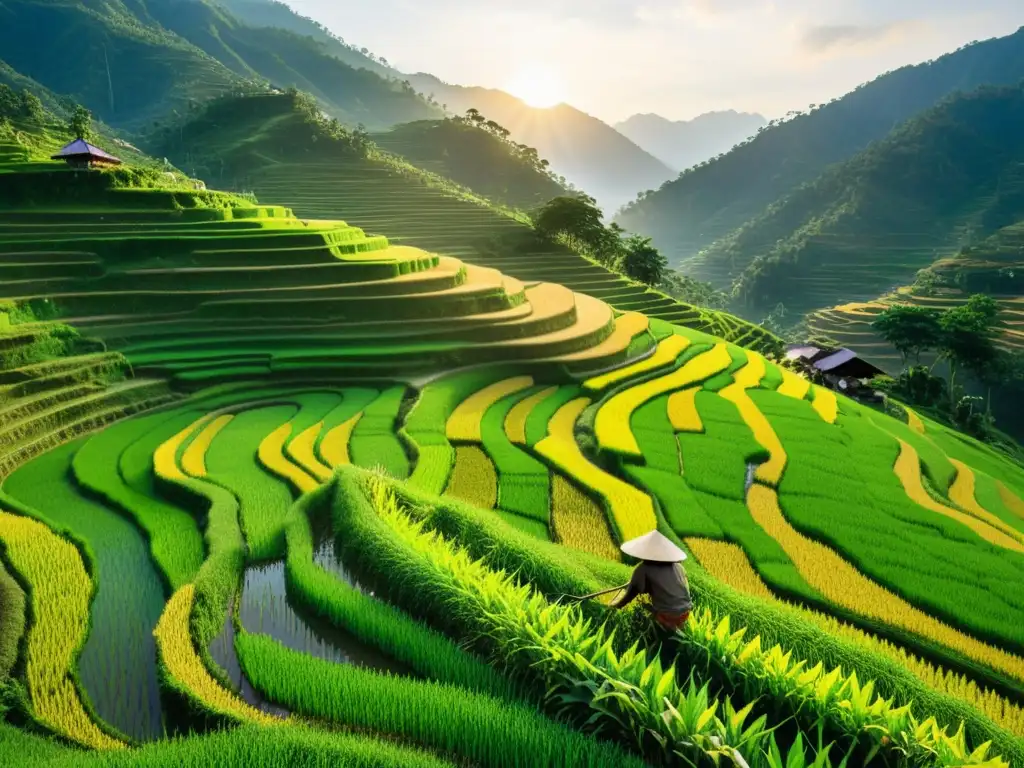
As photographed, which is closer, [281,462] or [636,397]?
[281,462]

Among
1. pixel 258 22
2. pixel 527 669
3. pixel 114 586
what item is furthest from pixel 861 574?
pixel 258 22

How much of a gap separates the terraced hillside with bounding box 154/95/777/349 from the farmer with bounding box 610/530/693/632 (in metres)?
27.6

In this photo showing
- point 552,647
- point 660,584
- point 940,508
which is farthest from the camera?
point 940,508

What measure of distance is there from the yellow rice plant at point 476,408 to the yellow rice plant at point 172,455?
4701mm

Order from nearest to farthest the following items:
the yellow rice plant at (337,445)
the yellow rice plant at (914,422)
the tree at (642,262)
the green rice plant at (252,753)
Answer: the green rice plant at (252,753), the yellow rice plant at (337,445), the yellow rice plant at (914,422), the tree at (642,262)

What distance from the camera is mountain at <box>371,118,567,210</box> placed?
7756 centimetres

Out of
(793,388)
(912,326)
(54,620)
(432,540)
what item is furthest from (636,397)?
(912,326)

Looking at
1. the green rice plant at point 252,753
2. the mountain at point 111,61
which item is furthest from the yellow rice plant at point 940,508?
the mountain at point 111,61

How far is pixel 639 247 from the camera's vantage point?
143 feet

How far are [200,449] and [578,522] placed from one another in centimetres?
698

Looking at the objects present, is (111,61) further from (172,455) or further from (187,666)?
(187,666)

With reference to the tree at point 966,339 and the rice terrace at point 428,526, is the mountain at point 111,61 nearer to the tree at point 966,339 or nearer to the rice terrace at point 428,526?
the rice terrace at point 428,526

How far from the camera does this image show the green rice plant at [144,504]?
23.8 feet

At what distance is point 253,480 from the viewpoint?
9.60m
